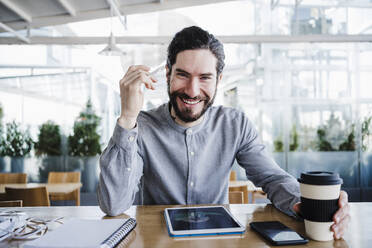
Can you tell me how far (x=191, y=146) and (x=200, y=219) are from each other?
58 centimetres

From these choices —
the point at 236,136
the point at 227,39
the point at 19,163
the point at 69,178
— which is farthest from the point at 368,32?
the point at 19,163

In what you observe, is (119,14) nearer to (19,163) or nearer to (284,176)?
(19,163)

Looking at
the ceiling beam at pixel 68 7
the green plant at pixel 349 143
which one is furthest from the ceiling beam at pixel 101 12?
the green plant at pixel 349 143

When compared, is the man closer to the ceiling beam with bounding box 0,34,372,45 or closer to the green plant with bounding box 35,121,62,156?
the ceiling beam with bounding box 0,34,372,45

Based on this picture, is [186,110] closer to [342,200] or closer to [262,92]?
[342,200]

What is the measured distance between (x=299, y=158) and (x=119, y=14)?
463 cm

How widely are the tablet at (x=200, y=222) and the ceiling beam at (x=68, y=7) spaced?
480cm

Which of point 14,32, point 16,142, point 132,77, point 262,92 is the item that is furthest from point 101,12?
point 132,77

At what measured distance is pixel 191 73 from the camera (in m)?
1.39

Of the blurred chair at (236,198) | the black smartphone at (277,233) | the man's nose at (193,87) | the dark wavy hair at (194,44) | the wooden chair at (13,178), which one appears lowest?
the wooden chair at (13,178)

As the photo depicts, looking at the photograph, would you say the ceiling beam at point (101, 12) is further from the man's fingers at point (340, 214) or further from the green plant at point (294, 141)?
the man's fingers at point (340, 214)

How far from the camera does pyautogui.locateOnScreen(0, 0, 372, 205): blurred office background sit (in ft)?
19.5

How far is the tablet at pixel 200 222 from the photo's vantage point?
852 mm

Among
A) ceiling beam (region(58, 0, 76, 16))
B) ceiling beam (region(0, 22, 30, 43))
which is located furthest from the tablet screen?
ceiling beam (region(0, 22, 30, 43))
